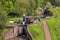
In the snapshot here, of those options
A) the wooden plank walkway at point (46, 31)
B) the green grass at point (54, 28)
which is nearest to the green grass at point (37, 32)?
the wooden plank walkway at point (46, 31)

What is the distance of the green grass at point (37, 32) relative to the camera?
111 feet

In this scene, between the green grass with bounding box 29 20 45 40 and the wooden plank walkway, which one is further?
→ the wooden plank walkway

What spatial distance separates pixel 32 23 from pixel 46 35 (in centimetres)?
471

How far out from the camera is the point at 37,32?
35.2m

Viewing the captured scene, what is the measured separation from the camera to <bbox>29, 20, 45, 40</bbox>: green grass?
111 feet

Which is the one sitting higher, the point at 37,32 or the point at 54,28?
the point at 37,32

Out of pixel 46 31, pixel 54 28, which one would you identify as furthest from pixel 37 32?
pixel 54 28

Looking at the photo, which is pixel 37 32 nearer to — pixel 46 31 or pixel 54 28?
pixel 46 31

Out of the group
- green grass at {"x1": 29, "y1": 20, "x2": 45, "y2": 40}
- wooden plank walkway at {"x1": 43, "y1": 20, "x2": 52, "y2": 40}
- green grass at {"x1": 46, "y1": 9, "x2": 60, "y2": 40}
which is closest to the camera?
green grass at {"x1": 29, "y1": 20, "x2": 45, "y2": 40}

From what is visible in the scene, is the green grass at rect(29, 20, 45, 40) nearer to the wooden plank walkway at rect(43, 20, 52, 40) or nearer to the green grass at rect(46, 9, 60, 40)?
the wooden plank walkway at rect(43, 20, 52, 40)

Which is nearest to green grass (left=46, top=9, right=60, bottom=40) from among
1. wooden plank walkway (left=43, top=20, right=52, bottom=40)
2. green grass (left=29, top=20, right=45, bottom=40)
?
wooden plank walkway (left=43, top=20, right=52, bottom=40)

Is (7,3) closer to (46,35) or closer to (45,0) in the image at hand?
(46,35)

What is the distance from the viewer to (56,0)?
74.7 m

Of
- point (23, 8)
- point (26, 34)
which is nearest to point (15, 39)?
point (26, 34)
